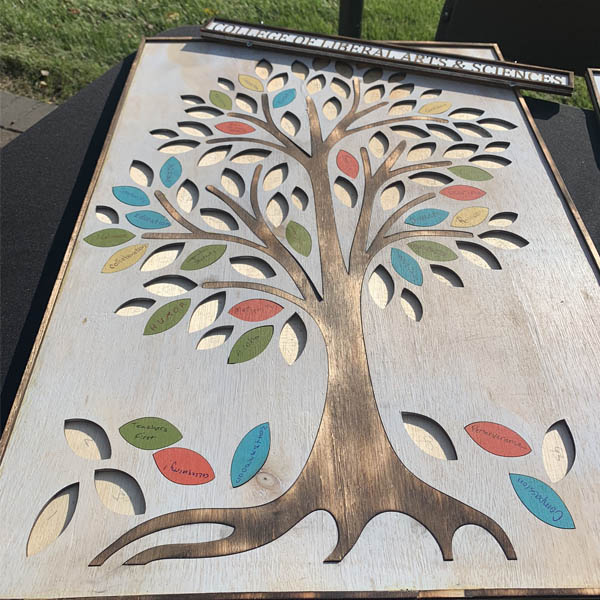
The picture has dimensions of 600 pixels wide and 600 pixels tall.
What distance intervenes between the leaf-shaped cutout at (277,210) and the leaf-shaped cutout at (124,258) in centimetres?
38

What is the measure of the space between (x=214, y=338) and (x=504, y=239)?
35.3 inches

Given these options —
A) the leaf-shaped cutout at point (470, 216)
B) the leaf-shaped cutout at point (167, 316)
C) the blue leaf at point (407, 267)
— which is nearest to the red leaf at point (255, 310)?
the leaf-shaped cutout at point (167, 316)

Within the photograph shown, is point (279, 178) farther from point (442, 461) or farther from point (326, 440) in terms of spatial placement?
point (442, 461)

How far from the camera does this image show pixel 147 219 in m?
1.46

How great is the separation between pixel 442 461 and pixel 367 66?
157 cm

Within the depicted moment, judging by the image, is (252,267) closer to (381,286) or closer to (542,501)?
(381,286)

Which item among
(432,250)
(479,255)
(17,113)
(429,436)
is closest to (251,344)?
(429,436)

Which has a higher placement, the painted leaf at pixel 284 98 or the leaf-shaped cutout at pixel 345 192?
the painted leaf at pixel 284 98

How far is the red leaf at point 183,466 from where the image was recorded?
3.42 feet

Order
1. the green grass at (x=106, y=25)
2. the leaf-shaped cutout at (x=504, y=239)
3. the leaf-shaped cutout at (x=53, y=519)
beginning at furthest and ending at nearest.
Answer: the green grass at (x=106, y=25), the leaf-shaped cutout at (x=504, y=239), the leaf-shaped cutout at (x=53, y=519)

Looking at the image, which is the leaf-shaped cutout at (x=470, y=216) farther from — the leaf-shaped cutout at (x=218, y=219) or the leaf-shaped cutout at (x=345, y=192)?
the leaf-shaped cutout at (x=218, y=219)

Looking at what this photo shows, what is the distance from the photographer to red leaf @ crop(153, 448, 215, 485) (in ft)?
3.42

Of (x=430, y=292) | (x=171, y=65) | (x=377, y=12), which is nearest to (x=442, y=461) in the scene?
(x=430, y=292)

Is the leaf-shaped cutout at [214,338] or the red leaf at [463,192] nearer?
the leaf-shaped cutout at [214,338]
